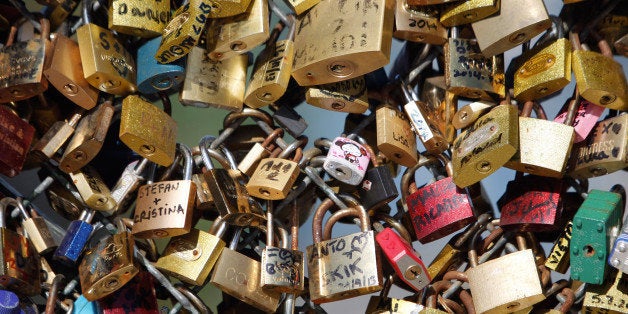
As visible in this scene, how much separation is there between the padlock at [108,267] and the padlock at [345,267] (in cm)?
32

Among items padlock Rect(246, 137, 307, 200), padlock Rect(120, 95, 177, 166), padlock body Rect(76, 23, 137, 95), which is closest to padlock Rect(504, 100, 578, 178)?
padlock Rect(246, 137, 307, 200)

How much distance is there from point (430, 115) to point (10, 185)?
2.79ft

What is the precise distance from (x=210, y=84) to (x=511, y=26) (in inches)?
22.2

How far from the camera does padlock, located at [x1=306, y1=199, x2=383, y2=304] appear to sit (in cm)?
151

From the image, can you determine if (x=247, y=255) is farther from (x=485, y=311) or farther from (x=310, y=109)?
(x=485, y=311)

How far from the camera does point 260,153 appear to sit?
170 cm

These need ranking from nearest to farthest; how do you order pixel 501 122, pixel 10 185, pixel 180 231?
pixel 501 122 < pixel 180 231 < pixel 10 185

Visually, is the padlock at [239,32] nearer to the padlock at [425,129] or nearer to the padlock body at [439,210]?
the padlock at [425,129]

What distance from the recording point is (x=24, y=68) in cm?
166

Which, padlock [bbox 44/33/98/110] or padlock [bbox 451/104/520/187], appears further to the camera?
padlock [bbox 44/33/98/110]

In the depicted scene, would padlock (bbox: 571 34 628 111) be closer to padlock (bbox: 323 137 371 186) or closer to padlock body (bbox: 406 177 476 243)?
padlock body (bbox: 406 177 476 243)

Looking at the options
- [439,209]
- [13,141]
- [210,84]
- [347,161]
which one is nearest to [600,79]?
[439,209]

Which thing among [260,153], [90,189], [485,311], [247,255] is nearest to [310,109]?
[260,153]

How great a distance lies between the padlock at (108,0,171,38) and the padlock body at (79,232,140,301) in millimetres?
377
